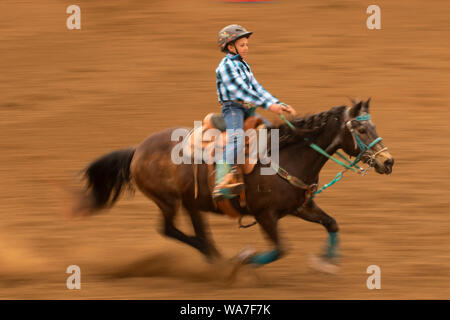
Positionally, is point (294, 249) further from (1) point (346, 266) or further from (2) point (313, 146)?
(2) point (313, 146)

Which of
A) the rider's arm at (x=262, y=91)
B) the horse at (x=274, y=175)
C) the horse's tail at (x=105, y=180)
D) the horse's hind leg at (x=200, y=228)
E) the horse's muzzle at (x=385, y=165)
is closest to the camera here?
the horse's muzzle at (x=385, y=165)

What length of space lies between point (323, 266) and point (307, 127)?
50.9 inches

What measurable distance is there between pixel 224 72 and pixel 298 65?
18.3 ft

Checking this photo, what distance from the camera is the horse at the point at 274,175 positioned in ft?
19.2

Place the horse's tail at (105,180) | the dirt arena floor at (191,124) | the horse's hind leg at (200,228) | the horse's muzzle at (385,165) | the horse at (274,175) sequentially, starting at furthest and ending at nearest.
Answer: the horse's tail at (105,180), the horse's hind leg at (200,228), the dirt arena floor at (191,124), the horse at (274,175), the horse's muzzle at (385,165)

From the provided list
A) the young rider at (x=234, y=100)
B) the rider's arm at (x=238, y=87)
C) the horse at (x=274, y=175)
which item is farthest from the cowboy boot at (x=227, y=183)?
the rider's arm at (x=238, y=87)

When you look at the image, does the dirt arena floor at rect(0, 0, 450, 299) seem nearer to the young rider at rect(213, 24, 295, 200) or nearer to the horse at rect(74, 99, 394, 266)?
the horse at rect(74, 99, 394, 266)

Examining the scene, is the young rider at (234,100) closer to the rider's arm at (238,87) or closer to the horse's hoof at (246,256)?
the rider's arm at (238,87)

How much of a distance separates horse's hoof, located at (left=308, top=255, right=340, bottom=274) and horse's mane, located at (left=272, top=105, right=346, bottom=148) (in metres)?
1.12

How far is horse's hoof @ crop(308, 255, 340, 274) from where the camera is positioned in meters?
6.25

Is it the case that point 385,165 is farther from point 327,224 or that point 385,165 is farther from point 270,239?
point 270,239

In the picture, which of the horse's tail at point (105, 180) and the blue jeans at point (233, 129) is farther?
the horse's tail at point (105, 180)

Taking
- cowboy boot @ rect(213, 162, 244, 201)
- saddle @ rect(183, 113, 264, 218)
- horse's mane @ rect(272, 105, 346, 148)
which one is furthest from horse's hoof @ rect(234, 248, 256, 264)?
horse's mane @ rect(272, 105, 346, 148)

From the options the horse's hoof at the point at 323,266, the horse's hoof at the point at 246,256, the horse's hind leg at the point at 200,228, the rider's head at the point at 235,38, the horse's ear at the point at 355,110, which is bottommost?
the horse's hoof at the point at 323,266
